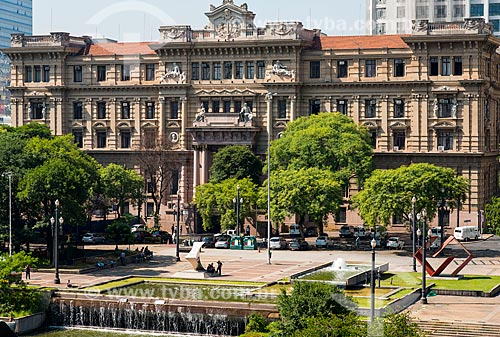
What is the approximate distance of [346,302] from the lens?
5591 centimetres

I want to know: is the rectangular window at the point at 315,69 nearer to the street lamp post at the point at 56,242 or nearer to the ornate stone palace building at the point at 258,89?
the ornate stone palace building at the point at 258,89

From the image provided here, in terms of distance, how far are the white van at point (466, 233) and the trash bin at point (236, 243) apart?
20.4 meters

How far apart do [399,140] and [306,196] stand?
20620 mm

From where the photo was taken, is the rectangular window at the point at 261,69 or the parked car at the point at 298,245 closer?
the parked car at the point at 298,245

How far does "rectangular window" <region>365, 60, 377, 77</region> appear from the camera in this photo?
110 metres

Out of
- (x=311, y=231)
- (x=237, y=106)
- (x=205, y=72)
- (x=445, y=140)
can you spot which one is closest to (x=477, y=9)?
(x=445, y=140)

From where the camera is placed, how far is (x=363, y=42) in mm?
112125

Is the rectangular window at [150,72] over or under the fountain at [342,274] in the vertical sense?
over

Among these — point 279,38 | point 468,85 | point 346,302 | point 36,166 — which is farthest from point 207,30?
point 346,302

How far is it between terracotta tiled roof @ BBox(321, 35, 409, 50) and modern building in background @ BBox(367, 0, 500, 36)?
36.8 metres

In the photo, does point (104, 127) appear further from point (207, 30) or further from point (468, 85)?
point (468, 85)

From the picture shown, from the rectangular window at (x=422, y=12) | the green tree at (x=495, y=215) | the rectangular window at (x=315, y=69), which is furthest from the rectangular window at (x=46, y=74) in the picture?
the green tree at (x=495, y=215)

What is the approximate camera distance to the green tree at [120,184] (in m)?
105

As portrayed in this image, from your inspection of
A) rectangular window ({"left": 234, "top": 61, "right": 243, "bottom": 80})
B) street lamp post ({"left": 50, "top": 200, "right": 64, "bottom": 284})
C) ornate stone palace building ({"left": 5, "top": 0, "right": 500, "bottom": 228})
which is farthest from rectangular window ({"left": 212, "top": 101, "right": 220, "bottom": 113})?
street lamp post ({"left": 50, "top": 200, "right": 64, "bottom": 284})
